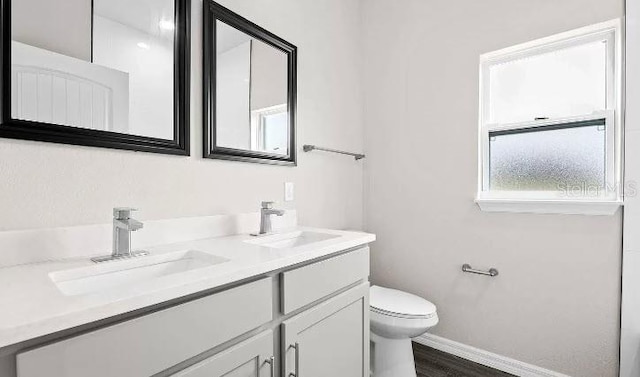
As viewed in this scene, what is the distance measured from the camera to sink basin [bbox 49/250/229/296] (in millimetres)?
845

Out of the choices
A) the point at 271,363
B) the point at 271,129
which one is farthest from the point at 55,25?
the point at 271,363

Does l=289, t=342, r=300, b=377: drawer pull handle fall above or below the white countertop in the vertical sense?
below

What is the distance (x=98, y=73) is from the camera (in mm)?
1062

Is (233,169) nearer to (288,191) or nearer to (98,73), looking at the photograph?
(288,191)

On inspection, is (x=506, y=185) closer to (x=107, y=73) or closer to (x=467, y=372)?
(x=467, y=372)

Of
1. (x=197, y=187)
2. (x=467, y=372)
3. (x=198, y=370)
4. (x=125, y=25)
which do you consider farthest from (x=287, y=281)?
(x=467, y=372)

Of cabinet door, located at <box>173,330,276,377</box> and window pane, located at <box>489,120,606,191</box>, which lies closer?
cabinet door, located at <box>173,330,276,377</box>

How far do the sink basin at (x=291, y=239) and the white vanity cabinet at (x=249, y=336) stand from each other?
0.21 metres

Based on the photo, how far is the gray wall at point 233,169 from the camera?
3.12 feet

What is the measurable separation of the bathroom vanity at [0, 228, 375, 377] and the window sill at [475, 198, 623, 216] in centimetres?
89

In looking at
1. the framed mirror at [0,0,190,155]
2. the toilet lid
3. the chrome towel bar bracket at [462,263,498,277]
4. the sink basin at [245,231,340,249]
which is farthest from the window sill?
the framed mirror at [0,0,190,155]

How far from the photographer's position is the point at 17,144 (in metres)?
0.91

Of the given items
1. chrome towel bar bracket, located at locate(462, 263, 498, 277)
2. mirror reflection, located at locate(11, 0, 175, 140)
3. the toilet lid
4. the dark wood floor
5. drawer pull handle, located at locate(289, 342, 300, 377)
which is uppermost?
mirror reflection, located at locate(11, 0, 175, 140)

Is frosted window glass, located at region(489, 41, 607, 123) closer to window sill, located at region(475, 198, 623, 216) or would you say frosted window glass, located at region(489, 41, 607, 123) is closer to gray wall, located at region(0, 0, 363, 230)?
window sill, located at region(475, 198, 623, 216)
